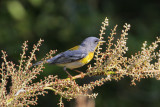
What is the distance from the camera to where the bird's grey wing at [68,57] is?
3.13 meters

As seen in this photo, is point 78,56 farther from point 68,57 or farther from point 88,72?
point 88,72

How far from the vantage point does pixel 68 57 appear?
3223 mm

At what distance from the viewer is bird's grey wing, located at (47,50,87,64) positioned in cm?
313

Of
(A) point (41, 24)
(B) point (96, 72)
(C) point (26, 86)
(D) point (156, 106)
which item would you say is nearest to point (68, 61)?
(B) point (96, 72)

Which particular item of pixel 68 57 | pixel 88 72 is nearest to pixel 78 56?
pixel 68 57

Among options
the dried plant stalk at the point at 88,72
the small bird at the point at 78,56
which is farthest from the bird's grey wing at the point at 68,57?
the dried plant stalk at the point at 88,72

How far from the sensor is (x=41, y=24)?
670 cm

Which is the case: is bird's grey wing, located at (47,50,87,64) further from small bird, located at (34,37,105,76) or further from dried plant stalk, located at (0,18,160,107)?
dried plant stalk, located at (0,18,160,107)

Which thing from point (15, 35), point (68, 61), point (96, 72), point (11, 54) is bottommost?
point (96, 72)

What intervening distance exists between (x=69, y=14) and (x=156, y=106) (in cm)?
302

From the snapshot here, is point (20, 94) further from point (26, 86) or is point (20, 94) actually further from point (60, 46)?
point (60, 46)

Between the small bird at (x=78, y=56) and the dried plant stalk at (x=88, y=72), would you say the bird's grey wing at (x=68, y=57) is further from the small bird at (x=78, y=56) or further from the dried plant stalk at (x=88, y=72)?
the dried plant stalk at (x=88, y=72)

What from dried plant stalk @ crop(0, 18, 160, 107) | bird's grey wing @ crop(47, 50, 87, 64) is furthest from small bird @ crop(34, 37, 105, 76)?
dried plant stalk @ crop(0, 18, 160, 107)

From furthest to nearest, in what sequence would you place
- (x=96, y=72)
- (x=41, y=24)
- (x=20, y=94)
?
(x=41, y=24), (x=96, y=72), (x=20, y=94)
